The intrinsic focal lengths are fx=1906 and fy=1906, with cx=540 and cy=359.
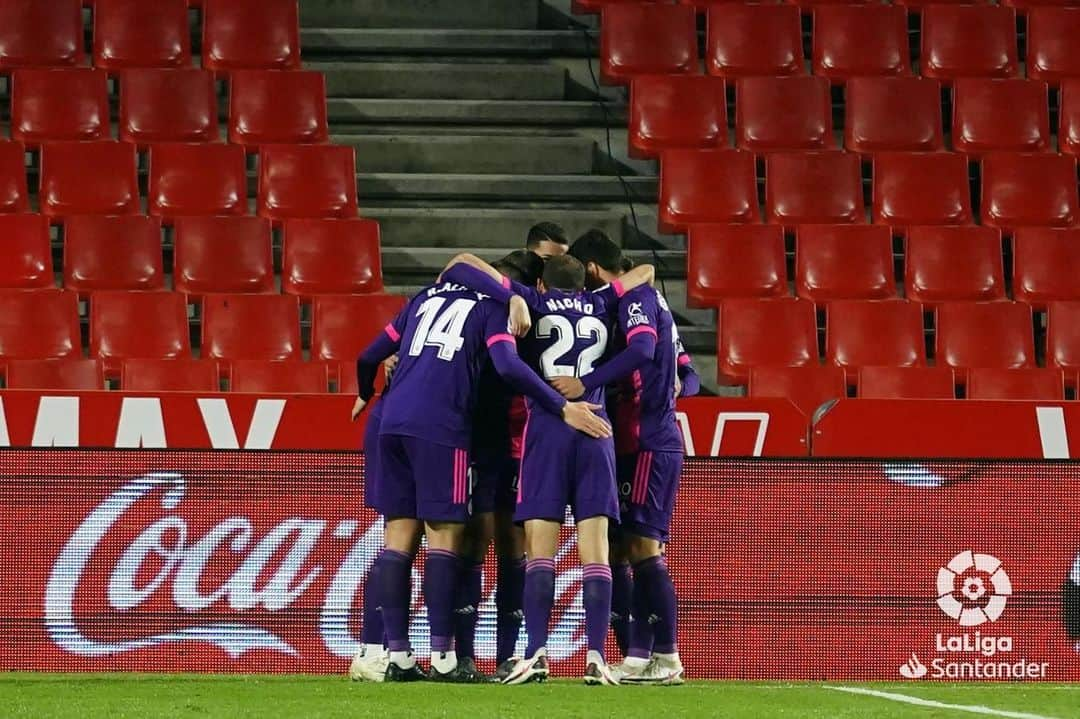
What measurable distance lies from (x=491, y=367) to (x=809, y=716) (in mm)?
1893

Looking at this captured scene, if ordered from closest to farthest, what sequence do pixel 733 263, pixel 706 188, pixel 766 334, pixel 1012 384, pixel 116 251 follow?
pixel 1012 384
pixel 766 334
pixel 116 251
pixel 733 263
pixel 706 188

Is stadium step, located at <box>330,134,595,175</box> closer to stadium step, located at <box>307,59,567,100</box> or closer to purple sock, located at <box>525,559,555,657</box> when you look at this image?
stadium step, located at <box>307,59,567,100</box>

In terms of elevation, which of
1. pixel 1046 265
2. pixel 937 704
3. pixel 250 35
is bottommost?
pixel 937 704

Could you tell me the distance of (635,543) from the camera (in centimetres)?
661

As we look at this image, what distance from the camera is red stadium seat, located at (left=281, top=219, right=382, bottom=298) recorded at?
33.2 ft

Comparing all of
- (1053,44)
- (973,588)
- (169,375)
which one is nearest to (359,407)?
(169,375)

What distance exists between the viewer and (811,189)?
1080cm

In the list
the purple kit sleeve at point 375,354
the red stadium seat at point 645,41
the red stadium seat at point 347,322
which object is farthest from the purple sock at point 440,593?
the red stadium seat at point 645,41

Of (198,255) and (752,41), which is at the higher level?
(752,41)

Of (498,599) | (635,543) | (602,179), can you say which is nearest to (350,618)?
(498,599)

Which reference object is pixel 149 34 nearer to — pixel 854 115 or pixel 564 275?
pixel 854 115

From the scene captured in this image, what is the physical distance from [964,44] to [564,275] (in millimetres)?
6130

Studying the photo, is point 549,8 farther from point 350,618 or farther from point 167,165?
point 350,618

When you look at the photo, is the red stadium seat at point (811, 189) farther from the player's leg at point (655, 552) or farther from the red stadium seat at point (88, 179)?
the player's leg at point (655, 552)
